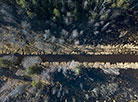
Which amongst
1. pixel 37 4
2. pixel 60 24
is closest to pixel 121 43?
pixel 60 24

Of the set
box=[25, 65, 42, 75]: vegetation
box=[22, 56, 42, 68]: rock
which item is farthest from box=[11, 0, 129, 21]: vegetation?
box=[25, 65, 42, 75]: vegetation

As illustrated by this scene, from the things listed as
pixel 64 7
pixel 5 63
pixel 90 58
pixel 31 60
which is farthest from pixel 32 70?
pixel 64 7

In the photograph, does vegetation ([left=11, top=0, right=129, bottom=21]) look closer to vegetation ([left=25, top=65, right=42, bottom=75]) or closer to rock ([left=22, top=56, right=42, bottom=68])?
rock ([left=22, top=56, right=42, bottom=68])

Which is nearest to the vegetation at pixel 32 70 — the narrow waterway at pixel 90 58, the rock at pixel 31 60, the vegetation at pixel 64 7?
the rock at pixel 31 60

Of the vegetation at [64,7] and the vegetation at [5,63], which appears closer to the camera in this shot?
the vegetation at [5,63]

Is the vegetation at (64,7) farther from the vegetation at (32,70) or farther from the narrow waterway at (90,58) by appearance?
the vegetation at (32,70)

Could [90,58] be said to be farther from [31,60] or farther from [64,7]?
[31,60]

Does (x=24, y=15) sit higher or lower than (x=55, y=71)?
higher

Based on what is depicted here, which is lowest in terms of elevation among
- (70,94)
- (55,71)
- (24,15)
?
(70,94)

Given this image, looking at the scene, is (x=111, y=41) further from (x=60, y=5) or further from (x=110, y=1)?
(x=60, y=5)

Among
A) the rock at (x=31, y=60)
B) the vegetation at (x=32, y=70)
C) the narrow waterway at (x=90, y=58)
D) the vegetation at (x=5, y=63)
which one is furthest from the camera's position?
the narrow waterway at (x=90, y=58)

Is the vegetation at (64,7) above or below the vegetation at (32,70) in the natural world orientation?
above
